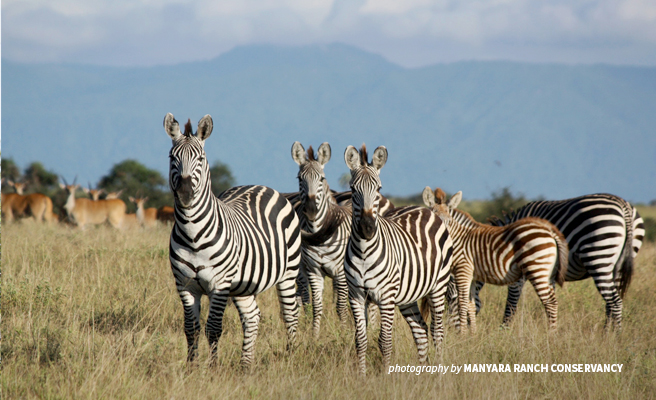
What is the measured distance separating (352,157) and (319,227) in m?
1.68

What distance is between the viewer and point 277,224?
591 centimetres

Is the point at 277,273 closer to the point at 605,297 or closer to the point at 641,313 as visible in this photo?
the point at 605,297

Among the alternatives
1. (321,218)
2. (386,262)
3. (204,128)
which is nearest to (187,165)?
(204,128)

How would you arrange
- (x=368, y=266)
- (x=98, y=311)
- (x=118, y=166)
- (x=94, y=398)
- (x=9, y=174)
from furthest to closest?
(x=118, y=166) → (x=9, y=174) → (x=98, y=311) → (x=368, y=266) → (x=94, y=398)

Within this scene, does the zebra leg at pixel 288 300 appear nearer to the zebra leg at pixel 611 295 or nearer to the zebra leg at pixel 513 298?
the zebra leg at pixel 513 298

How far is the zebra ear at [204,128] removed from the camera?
15.9 feet

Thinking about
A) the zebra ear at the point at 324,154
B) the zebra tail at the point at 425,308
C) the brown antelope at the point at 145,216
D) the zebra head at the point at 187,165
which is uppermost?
the zebra ear at the point at 324,154

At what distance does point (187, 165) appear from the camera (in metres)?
4.45

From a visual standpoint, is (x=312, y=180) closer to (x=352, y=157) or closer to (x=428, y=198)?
(x=352, y=157)

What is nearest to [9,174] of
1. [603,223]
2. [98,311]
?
[98,311]

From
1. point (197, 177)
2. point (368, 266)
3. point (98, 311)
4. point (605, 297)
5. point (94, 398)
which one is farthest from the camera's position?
point (605, 297)

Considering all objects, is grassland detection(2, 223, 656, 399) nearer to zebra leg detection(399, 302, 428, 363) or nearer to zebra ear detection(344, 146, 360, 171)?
zebra leg detection(399, 302, 428, 363)

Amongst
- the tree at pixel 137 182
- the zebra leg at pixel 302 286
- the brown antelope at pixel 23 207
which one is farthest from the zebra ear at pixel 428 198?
the tree at pixel 137 182

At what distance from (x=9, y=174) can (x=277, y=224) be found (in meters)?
23.8
